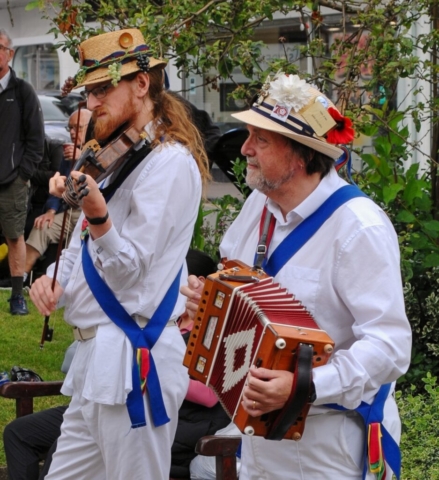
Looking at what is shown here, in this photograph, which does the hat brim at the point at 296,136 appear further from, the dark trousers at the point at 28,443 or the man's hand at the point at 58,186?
the dark trousers at the point at 28,443

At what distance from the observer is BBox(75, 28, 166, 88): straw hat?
3357 millimetres

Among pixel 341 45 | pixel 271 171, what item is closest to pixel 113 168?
pixel 271 171

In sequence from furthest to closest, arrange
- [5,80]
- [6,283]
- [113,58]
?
[6,283] → [5,80] → [113,58]

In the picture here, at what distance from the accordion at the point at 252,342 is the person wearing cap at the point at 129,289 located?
1.69 feet

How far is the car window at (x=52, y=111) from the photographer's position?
1498cm

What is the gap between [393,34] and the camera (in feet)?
17.8

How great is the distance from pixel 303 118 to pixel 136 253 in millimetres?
768

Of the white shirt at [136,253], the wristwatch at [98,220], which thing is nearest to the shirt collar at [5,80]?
the white shirt at [136,253]

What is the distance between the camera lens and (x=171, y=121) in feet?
11.3

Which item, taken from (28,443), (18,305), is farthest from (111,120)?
(18,305)

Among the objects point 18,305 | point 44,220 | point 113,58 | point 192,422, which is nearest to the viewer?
point 113,58

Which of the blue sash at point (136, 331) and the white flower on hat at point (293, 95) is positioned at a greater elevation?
the white flower on hat at point (293, 95)

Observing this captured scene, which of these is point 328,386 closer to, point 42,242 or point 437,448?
point 437,448

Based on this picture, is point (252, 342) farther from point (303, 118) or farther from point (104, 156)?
point (104, 156)
